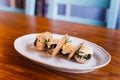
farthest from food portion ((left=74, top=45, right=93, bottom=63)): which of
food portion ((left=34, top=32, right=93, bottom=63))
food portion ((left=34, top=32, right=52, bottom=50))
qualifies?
food portion ((left=34, top=32, right=52, bottom=50))

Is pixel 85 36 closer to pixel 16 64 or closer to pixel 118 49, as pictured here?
pixel 118 49

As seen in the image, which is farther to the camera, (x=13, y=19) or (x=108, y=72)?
(x=13, y=19)

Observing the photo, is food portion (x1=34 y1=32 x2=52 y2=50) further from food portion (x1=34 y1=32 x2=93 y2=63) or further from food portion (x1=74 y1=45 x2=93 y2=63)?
food portion (x1=74 y1=45 x2=93 y2=63)

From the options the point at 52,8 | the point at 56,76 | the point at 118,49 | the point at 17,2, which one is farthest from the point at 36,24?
the point at 17,2

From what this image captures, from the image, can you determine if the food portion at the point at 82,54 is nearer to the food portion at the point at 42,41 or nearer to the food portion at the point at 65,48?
the food portion at the point at 65,48

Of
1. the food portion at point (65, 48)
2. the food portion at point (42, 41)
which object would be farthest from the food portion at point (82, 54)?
the food portion at point (42, 41)
